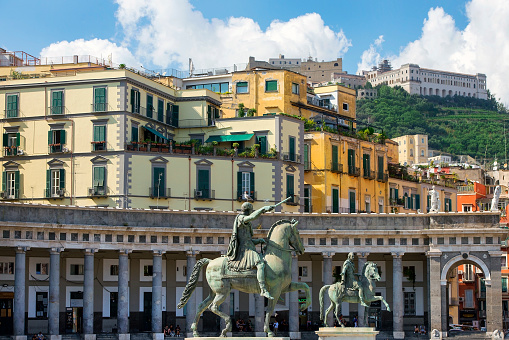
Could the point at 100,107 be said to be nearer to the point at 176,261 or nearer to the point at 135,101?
the point at 135,101

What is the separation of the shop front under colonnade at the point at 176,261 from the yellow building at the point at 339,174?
10.9 metres

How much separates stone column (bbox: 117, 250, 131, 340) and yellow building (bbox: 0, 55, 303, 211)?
7.36 m

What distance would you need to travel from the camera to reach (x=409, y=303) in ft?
256

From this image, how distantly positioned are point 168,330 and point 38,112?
21.5 m

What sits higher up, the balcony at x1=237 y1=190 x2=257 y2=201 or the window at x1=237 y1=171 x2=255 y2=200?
the window at x1=237 y1=171 x2=255 y2=200

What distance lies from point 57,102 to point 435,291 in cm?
3285

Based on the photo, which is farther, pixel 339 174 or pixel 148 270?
pixel 339 174

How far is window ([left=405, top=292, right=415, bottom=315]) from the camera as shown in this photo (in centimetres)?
7781

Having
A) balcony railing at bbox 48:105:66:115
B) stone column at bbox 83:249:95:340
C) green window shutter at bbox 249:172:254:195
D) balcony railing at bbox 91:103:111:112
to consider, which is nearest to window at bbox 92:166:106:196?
balcony railing at bbox 91:103:111:112

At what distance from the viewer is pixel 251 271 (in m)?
38.8

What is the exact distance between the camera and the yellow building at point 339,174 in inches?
3465

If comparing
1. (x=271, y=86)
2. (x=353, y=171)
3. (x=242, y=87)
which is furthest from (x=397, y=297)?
(x=242, y=87)

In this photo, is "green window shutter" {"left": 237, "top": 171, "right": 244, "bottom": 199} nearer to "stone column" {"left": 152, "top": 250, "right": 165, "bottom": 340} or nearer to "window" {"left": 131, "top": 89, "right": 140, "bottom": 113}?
"window" {"left": 131, "top": 89, "right": 140, "bottom": 113}

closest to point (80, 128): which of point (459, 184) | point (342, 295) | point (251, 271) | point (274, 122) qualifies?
point (274, 122)
